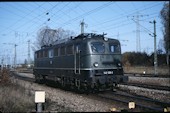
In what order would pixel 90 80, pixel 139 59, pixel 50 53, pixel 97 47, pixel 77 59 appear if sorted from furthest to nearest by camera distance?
pixel 139 59 < pixel 50 53 < pixel 77 59 < pixel 97 47 < pixel 90 80

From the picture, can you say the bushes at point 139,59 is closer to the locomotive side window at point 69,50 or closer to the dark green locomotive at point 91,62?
the locomotive side window at point 69,50

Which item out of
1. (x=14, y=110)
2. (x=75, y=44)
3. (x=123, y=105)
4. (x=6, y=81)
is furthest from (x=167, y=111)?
(x=6, y=81)

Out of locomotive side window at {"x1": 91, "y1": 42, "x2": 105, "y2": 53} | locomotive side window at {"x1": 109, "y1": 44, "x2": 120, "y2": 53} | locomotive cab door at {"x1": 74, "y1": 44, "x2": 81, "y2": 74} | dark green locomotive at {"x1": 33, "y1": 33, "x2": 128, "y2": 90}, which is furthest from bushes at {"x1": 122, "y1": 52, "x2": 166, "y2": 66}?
locomotive side window at {"x1": 91, "y1": 42, "x2": 105, "y2": 53}

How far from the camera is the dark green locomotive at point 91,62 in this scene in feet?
50.8

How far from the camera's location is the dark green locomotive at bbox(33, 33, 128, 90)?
1547cm

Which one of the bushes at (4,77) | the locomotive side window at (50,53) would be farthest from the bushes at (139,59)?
the bushes at (4,77)

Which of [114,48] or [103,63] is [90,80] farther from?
[114,48]

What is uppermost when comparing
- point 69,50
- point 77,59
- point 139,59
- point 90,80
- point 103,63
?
point 139,59

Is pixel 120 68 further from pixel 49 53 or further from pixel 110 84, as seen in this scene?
pixel 49 53

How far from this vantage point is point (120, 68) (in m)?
16.5

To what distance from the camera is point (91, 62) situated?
611 inches

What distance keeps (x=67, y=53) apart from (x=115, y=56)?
11.3ft

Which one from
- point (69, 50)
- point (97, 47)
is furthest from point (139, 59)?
point (97, 47)

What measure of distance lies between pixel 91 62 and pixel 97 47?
1.14 metres
